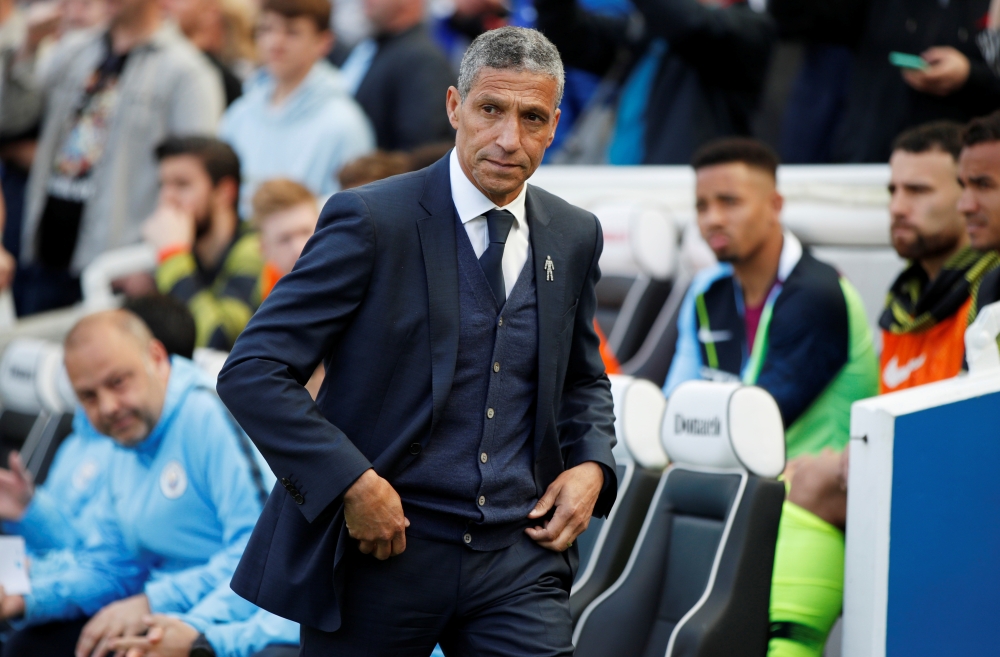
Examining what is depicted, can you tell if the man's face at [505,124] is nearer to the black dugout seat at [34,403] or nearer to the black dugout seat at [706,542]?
the black dugout seat at [706,542]

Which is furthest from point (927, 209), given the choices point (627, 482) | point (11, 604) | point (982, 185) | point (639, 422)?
point (11, 604)

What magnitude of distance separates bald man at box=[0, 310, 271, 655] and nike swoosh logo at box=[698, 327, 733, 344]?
6.81 feet

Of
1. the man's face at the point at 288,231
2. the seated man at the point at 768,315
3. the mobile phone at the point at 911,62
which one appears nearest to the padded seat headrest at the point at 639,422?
the seated man at the point at 768,315

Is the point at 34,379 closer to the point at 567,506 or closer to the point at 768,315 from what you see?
the point at 768,315

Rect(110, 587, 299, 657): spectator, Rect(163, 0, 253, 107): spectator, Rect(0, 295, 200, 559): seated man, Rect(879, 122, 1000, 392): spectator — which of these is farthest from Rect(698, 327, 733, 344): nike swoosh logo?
Answer: Rect(163, 0, 253, 107): spectator

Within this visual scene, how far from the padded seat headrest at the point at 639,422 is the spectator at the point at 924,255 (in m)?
1.05

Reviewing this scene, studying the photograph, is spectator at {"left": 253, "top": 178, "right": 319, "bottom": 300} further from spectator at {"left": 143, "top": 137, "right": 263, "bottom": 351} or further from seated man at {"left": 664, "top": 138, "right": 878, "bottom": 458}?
seated man at {"left": 664, "top": 138, "right": 878, "bottom": 458}

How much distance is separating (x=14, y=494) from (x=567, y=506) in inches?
107

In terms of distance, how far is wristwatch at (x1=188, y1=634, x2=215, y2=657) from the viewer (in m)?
3.84

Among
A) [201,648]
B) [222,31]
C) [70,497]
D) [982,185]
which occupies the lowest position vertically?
[201,648]

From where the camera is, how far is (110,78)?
764 centimetres

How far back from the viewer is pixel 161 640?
3.86m

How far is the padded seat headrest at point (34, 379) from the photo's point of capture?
614cm

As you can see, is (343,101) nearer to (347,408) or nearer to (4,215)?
(4,215)
